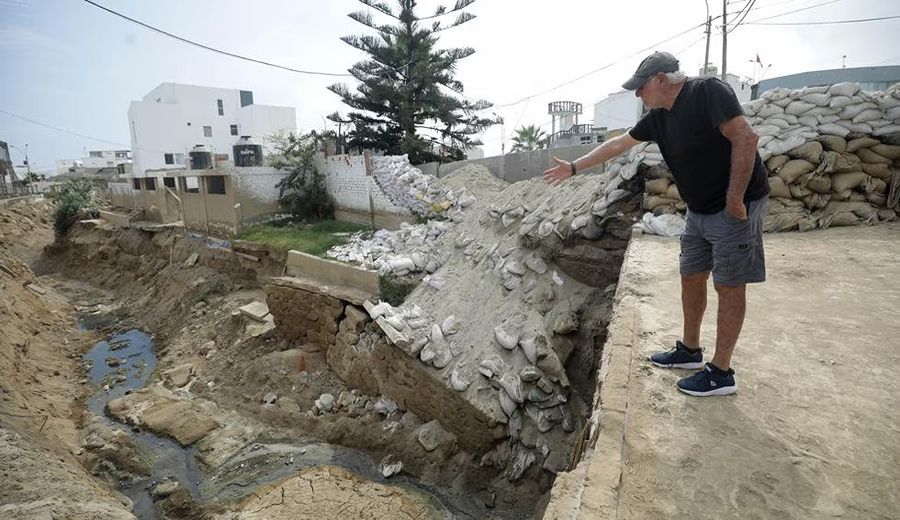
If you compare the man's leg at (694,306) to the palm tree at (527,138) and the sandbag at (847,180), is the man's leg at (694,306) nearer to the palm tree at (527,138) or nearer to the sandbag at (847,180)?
the sandbag at (847,180)

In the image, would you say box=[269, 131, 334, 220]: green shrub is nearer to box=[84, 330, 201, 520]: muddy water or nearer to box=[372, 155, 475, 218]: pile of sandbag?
box=[372, 155, 475, 218]: pile of sandbag

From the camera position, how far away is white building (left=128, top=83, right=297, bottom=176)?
97.9ft

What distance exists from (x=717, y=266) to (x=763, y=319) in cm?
101

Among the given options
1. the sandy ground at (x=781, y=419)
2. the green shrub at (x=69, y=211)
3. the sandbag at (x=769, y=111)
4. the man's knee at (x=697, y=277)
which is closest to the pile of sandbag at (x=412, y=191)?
the sandbag at (x=769, y=111)

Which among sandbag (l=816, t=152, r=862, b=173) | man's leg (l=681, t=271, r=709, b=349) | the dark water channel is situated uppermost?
sandbag (l=816, t=152, r=862, b=173)

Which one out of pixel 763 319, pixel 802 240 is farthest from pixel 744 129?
pixel 802 240

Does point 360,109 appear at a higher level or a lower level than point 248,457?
higher

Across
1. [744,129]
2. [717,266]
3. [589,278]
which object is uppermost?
[744,129]

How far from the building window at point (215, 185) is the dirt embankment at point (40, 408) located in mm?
4594

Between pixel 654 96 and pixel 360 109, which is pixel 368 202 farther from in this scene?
pixel 654 96

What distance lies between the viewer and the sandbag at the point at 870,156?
4.57 meters

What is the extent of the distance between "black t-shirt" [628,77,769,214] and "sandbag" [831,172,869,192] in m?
3.82

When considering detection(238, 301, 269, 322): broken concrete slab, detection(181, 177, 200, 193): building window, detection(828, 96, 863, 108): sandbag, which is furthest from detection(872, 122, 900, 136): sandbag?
detection(181, 177, 200, 193): building window

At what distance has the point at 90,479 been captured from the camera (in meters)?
5.05
